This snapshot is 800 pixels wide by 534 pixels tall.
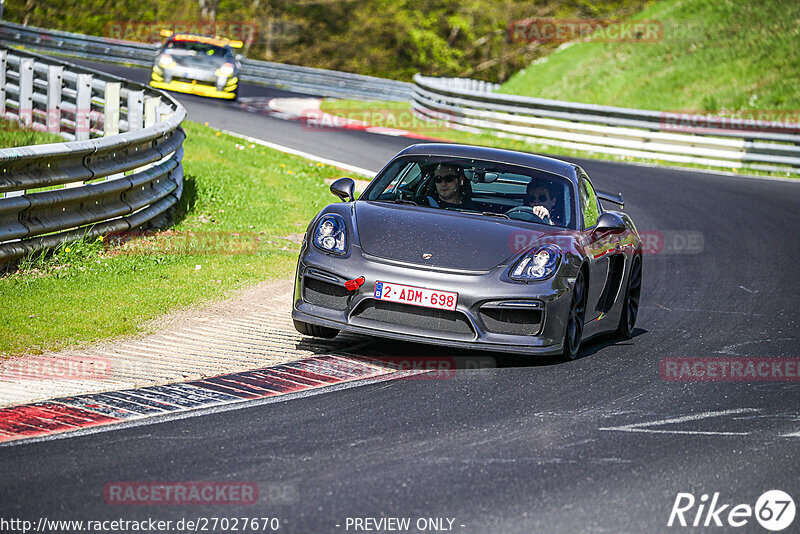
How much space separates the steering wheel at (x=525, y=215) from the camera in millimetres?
7754

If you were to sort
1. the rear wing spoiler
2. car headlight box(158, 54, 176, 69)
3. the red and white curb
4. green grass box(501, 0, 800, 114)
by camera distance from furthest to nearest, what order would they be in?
1. green grass box(501, 0, 800, 114)
2. car headlight box(158, 54, 176, 69)
3. the rear wing spoiler
4. the red and white curb

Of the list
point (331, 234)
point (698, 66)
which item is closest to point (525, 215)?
point (331, 234)

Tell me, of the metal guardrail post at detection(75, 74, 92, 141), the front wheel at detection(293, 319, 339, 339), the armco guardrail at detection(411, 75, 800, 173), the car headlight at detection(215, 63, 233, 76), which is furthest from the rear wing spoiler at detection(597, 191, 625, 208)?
the car headlight at detection(215, 63, 233, 76)

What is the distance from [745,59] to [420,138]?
13663 millimetres

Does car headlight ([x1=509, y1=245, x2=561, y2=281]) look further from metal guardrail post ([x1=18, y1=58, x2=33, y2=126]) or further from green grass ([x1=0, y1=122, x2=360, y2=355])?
metal guardrail post ([x1=18, y1=58, x2=33, y2=126])

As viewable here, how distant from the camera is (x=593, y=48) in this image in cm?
3834

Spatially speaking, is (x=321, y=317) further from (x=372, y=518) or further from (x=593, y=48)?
(x=593, y=48)

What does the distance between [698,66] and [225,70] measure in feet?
48.2

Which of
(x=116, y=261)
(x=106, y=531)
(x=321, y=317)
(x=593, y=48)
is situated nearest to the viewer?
(x=106, y=531)

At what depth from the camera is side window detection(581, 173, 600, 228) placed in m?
8.05

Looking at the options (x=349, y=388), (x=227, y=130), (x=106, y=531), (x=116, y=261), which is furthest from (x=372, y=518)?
(x=227, y=130)

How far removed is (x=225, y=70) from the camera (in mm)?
27578

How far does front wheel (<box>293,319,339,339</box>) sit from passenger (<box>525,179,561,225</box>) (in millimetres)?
1678

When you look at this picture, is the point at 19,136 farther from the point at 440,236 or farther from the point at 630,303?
the point at 440,236
